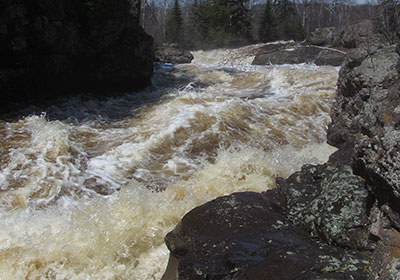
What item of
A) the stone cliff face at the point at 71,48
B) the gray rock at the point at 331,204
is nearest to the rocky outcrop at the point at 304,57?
the stone cliff face at the point at 71,48

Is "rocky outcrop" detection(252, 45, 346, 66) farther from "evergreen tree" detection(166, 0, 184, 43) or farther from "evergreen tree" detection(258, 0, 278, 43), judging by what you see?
"evergreen tree" detection(166, 0, 184, 43)

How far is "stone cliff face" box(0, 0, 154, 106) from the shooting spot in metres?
7.50

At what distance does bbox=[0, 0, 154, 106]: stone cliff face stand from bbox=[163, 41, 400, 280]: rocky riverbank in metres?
6.81

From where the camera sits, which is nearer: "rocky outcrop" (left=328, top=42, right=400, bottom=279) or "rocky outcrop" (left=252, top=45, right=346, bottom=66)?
"rocky outcrop" (left=328, top=42, right=400, bottom=279)

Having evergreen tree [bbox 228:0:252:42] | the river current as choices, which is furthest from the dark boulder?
evergreen tree [bbox 228:0:252:42]

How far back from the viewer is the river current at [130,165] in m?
3.29

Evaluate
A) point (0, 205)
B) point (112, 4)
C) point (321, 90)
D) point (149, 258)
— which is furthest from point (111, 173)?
point (321, 90)

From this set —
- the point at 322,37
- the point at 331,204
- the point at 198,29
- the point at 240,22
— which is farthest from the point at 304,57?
the point at 198,29

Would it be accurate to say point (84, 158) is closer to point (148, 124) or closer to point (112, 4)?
point (148, 124)

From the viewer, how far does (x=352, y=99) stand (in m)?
6.16

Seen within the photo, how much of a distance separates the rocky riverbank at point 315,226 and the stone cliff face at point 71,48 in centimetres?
681

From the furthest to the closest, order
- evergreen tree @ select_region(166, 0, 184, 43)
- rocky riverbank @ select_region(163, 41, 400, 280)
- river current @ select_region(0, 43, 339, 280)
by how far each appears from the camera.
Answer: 1. evergreen tree @ select_region(166, 0, 184, 43)
2. river current @ select_region(0, 43, 339, 280)
3. rocky riverbank @ select_region(163, 41, 400, 280)

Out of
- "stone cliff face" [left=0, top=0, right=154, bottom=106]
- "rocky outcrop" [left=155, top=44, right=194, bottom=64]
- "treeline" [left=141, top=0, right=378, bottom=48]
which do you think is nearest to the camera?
"stone cliff face" [left=0, top=0, right=154, bottom=106]

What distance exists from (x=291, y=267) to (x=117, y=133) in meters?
5.37
